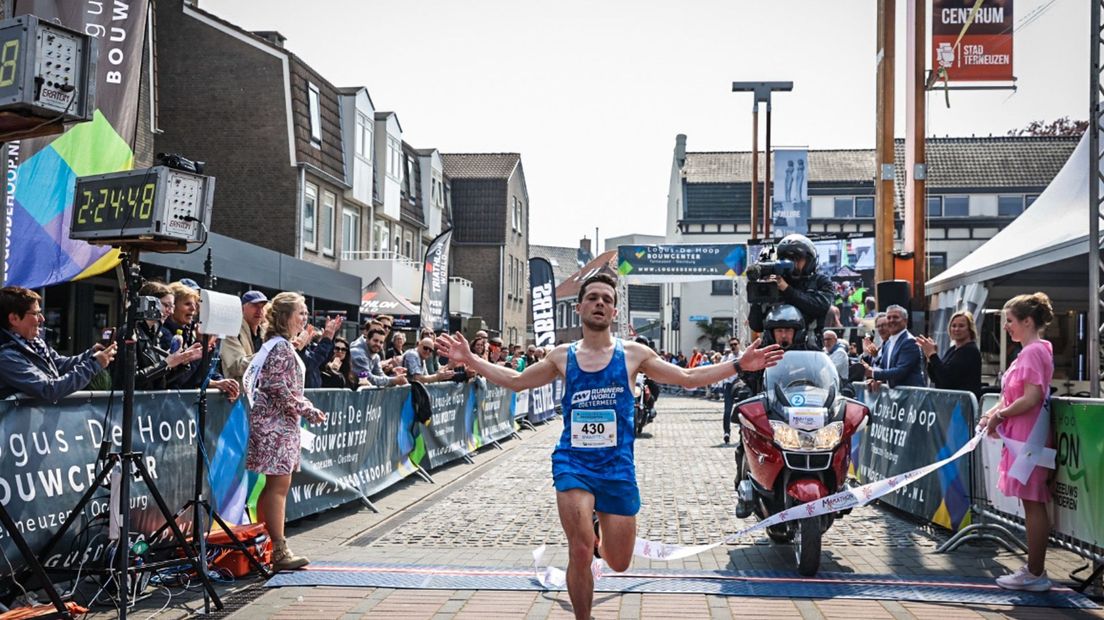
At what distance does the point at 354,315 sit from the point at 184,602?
25.6 meters

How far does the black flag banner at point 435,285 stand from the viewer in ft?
64.7

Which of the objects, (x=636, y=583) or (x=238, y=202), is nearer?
(x=636, y=583)

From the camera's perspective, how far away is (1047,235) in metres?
14.8

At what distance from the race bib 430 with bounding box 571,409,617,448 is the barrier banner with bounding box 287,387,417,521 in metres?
4.38

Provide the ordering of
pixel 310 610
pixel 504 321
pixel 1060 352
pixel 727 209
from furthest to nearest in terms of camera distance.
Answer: pixel 727 209, pixel 504 321, pixel 1060 352, pixel 310 610

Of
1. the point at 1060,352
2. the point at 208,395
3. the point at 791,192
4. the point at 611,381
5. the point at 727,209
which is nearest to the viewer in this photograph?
the point at 611,381

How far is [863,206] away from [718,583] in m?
56.4

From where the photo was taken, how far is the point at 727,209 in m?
63.3

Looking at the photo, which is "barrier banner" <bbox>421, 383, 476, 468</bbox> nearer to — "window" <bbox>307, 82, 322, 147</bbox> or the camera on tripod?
the camera on tripod

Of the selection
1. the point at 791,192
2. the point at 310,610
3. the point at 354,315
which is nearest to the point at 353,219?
the point at 354,315

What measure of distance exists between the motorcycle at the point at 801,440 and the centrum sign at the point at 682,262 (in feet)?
76.3

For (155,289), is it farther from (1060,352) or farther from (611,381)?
(1060,352)

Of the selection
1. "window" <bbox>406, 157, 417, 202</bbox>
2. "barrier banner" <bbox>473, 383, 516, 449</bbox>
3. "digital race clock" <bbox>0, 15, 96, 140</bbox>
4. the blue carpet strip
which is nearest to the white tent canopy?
the blue carpet strip

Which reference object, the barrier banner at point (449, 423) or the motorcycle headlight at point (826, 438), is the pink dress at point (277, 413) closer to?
the motorcycle headlight at point (826, 438)
